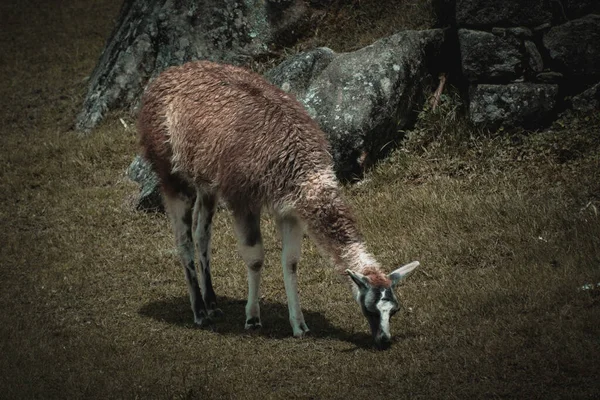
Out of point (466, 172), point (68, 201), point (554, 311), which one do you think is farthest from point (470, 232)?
point (68, 201)

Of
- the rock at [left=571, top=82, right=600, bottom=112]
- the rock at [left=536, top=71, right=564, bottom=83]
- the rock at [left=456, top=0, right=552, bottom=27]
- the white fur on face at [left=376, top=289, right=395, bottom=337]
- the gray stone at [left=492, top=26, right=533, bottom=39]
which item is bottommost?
the white fur on face at [left=376, top=289, right=395, bottom=337]

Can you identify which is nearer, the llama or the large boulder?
the llama

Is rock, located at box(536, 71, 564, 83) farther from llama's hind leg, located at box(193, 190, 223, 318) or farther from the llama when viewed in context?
llama's hind leg, located at box(193, 190, 223, 318)

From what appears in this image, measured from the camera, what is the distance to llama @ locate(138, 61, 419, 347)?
789cm

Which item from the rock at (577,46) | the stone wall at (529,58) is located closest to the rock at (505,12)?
the stone wall at (529,58)

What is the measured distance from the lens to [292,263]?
27.4ft

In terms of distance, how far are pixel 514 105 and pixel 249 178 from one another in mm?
4306

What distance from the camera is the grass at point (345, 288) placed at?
7145 millimetres

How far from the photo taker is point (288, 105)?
8672mm

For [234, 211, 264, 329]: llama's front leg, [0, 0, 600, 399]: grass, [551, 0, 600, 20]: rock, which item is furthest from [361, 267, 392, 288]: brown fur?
[551, 0, 600, 20]: rock

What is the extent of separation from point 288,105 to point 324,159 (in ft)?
2.28

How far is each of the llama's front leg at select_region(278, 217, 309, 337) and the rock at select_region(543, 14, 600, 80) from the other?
4635 mm

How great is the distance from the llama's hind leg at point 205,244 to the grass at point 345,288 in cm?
20

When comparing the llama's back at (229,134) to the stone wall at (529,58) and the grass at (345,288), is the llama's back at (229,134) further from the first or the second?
the stone wall at (529,58)
